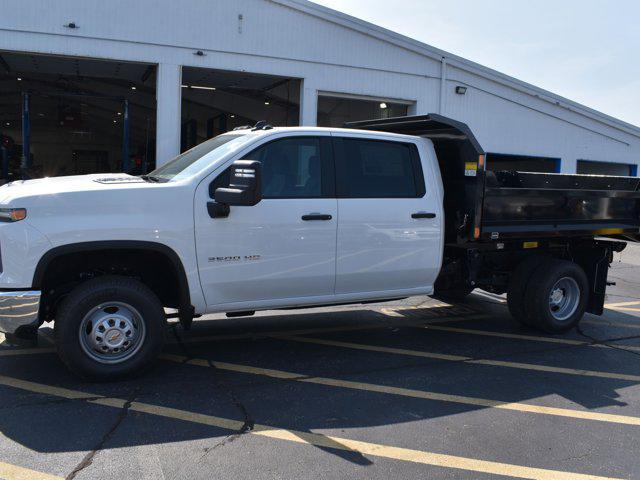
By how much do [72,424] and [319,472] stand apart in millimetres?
1724

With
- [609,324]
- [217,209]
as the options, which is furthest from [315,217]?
[609,324]

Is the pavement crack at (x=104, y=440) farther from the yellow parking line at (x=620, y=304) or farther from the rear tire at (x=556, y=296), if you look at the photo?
the yellow parking line at (x=620, y=304)

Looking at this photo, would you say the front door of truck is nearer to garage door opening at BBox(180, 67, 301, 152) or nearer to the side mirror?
→ the side mirror

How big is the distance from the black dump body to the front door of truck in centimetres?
149

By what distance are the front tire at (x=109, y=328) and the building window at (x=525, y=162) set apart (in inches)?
529

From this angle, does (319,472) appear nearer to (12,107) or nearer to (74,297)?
(74,297)

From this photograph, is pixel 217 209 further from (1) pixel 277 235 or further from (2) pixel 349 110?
(2) pixel 349 110

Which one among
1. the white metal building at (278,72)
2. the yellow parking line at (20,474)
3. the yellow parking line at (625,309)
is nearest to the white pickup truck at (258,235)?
the yellow parking line at (20,474)

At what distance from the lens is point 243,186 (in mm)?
4324

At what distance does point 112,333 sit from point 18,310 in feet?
2.22

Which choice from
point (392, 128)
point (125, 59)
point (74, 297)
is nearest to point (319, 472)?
point (74, 297)

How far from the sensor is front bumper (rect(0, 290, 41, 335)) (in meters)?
4.09

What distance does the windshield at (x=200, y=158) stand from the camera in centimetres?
481

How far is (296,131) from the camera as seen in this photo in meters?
5.09
